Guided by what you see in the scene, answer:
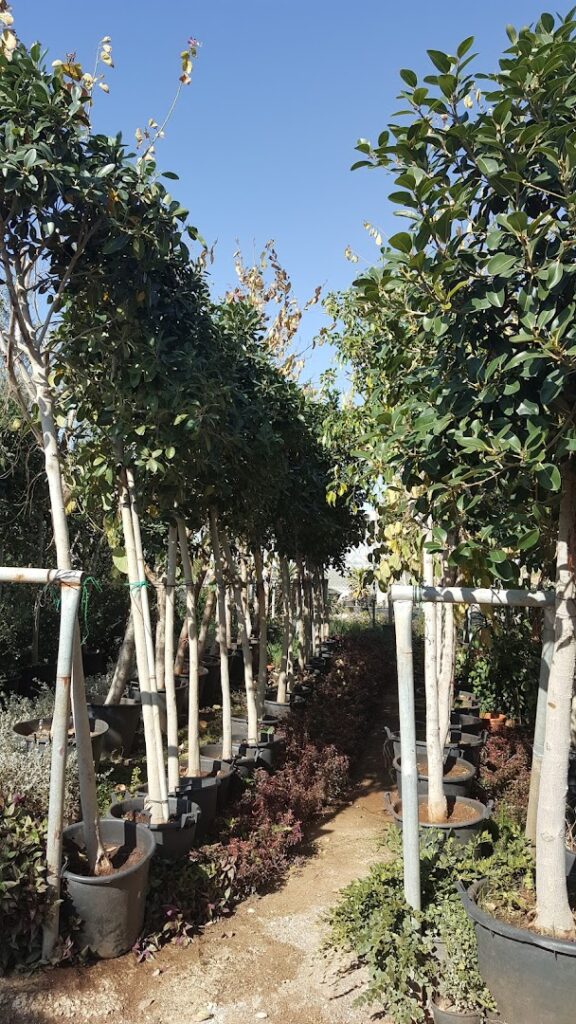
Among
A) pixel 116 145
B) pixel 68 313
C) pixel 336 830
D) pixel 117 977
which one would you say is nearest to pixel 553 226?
pixel 116 145

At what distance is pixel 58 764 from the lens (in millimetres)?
3191

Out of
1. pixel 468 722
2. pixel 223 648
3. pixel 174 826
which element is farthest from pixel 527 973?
pixel 468 722

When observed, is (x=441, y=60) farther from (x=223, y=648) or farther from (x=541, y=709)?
(x=223, y=648)

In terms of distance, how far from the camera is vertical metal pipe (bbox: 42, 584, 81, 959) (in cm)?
313

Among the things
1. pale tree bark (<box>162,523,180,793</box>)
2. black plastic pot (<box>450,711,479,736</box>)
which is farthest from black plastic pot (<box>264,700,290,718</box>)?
pale tree bark (<box>162,523,180,793</box>)

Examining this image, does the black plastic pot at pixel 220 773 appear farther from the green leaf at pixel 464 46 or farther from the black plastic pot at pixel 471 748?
the green leaf at pixel 464 46

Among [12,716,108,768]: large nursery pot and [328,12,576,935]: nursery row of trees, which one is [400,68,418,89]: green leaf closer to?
[328,12,576,935]: nursery row of trees

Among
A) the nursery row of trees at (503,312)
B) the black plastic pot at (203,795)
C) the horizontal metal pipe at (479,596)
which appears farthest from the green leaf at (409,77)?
the black plastic pot at (203,795)

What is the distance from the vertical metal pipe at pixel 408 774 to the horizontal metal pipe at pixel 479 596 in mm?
82

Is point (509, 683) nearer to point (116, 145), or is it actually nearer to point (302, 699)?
point (302, 699)

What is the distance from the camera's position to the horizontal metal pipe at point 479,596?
3025 mm

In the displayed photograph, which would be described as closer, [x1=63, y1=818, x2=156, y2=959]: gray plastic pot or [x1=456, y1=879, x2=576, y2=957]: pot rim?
[x1=456, y1=879, x2=576, y2=957]: pot rim

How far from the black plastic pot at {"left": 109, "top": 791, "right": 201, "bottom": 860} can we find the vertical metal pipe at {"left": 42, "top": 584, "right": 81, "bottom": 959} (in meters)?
0.61

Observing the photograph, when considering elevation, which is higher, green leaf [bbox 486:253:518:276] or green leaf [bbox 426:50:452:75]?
green leaf [bbox 426:50:452:75]
